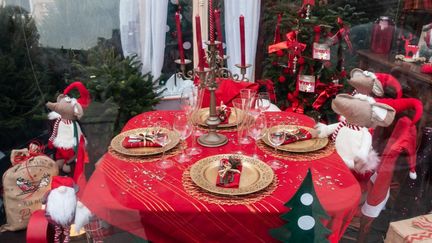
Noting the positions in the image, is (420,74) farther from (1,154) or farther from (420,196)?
(1,154)

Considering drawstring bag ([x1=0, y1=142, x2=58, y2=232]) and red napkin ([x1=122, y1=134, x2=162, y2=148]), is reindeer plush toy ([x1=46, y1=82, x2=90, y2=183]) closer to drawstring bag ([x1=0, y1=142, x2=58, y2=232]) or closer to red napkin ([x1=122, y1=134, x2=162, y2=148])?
drawstring bag ([x1=0, y1=142, x2=58, y2=232])

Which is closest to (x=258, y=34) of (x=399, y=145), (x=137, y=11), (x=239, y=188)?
(x=137, y=11)

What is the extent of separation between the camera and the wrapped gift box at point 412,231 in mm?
1599

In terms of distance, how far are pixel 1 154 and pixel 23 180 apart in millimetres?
462

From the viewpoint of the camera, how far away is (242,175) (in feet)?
4.22

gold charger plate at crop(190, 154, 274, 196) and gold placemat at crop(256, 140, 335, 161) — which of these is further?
gold placemat at crop(256, 140, 335, 161)

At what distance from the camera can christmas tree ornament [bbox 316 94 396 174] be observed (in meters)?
1.46

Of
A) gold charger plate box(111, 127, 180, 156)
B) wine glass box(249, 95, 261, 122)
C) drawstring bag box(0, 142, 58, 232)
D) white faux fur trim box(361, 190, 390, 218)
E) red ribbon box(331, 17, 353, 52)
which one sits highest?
red ribbon box(331, 17, 353, 52)

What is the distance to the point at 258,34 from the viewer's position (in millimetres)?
3113

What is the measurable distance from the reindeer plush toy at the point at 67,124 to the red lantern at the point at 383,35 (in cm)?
214

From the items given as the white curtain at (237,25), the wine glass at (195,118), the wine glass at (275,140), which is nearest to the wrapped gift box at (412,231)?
the wine glass at (275,140)

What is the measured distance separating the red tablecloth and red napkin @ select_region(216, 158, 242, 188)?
0.11 meters

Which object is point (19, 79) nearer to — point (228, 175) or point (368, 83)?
point (228, 175)

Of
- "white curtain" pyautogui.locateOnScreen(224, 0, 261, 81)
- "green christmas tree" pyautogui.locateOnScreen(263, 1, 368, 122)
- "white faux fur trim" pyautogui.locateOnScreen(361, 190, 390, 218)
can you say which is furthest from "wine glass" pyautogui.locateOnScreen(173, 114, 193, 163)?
"white curtain" pyautogui.locateOnScreen(224, 0, 261, 81)
